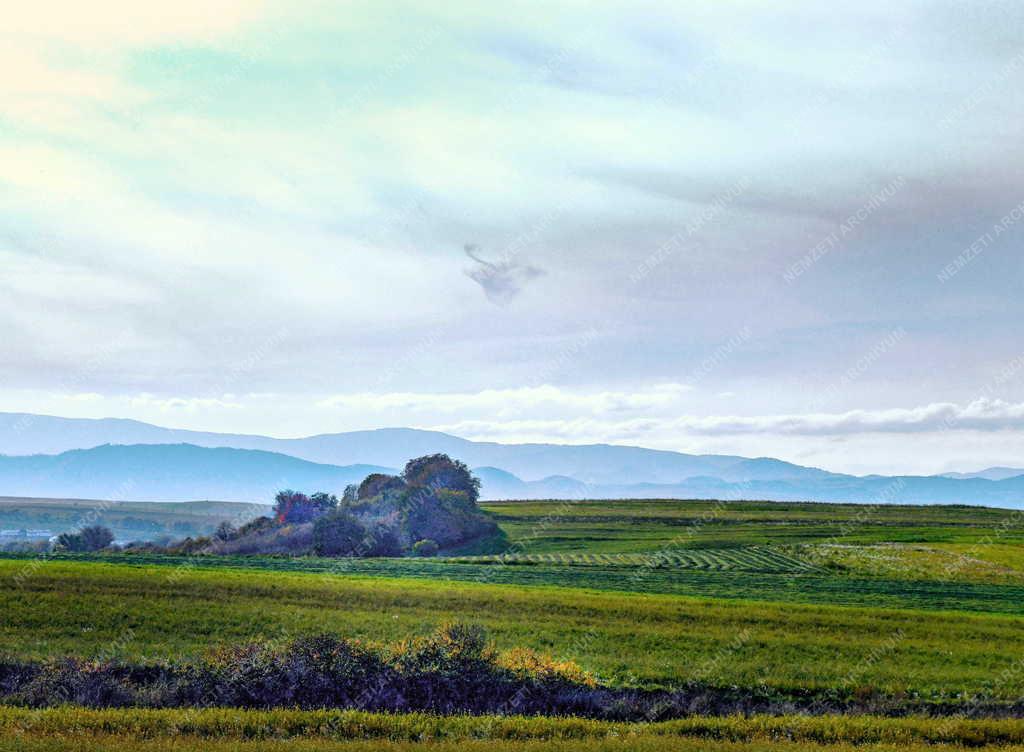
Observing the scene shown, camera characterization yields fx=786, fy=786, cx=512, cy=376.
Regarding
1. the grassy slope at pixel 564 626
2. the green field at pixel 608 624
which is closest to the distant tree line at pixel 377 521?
the green field at pixel 608 624

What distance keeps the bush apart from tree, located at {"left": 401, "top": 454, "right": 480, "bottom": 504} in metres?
11.4

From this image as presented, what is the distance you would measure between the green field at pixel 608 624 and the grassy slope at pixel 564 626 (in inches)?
4.6

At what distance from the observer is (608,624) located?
112 feet

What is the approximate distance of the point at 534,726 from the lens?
17688 millimetres

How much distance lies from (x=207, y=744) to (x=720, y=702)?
15592 millimetres

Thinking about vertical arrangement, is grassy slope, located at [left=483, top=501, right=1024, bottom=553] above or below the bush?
above

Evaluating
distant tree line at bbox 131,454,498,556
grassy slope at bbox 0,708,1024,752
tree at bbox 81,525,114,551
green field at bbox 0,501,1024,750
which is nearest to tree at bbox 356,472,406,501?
distant tree line at bbox 131,454,498,556

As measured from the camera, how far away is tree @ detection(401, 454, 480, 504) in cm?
10762

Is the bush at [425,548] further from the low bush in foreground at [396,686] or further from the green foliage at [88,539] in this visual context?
the low bush in foreground at [396,686]

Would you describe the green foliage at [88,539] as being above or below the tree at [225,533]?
below

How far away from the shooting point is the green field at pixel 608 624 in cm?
1795

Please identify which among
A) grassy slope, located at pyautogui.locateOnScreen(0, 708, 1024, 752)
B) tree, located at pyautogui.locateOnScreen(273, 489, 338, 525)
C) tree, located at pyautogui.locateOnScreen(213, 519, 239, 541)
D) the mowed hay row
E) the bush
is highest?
tree, located at pyautogui.locateOnScreen(273, 489, 338, 525)

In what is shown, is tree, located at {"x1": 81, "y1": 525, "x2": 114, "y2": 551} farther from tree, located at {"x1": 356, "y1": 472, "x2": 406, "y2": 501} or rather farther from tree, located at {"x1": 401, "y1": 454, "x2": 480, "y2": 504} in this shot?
tree, located at {"x1": 401, "y1": 454, "x2": 480, "y2": 504}

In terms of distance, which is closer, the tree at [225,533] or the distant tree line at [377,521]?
the distant tree line at [377,521]
